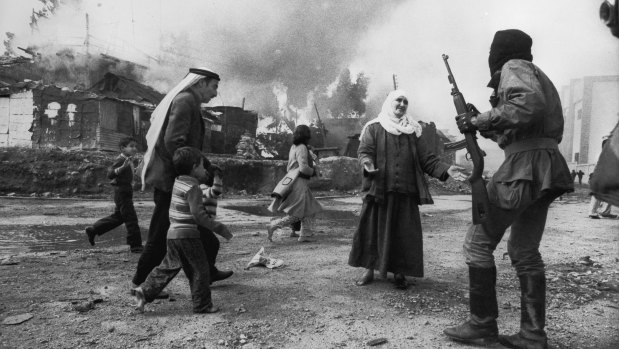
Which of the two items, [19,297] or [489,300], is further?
[19,297]

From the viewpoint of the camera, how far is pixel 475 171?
273 cm

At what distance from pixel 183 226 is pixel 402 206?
1.96 metres

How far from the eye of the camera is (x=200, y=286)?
3.05m

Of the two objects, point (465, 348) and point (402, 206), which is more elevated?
point (402, 206)

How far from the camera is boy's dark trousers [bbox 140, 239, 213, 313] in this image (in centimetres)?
304

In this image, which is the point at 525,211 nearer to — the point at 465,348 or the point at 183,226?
the point at 465,348

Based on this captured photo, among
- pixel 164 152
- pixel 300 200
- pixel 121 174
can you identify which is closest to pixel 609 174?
pixel 164 152

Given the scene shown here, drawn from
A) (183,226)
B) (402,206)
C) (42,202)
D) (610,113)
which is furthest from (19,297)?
(610,113)

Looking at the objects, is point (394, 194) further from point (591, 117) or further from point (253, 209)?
point (591, 117)

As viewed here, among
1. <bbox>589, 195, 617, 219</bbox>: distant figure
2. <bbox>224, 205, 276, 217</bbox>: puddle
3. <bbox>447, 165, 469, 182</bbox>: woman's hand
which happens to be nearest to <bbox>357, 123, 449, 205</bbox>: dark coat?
<bbox>447, 165, 469, 182</bbox>: woman's hand

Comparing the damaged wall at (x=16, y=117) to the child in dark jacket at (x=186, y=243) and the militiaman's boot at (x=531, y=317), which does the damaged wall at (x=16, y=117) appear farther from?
the militiaman's boot at (x=531, y=317)

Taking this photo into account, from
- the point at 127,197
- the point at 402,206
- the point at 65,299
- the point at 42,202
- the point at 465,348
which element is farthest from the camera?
the point at 42,202

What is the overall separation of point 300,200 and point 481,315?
3.77 m

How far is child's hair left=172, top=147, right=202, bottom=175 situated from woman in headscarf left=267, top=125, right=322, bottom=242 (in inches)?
119
